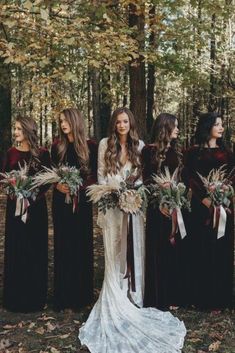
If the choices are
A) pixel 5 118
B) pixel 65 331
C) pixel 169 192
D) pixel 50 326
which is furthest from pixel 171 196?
pixel 5 118

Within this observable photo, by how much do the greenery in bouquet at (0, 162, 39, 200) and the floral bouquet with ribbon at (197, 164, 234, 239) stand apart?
207 centimetres

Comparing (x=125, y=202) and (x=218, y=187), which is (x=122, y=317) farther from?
(x=218, y=187)

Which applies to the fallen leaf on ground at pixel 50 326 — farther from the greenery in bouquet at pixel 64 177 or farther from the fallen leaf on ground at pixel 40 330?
the greenery in bouquet at pixel 64 177

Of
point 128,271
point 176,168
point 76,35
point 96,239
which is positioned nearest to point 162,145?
point 176,168

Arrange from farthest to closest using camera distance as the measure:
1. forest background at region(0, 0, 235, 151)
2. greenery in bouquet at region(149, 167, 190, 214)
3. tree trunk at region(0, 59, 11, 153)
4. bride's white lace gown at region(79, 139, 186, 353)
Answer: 1. tree trunk at region(0, 59, 11, 153)
2. forest background at region(0, 0, 235, 151)
3. greenery in bouquet at region(149, 167, 190, 214)
4. bride's white lace gown at region(79, 139, 186, 353)

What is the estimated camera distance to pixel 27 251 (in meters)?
5.98

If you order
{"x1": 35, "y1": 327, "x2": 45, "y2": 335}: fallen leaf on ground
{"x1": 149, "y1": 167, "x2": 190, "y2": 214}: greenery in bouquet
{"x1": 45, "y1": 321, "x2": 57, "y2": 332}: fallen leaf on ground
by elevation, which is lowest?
{"x1": 35, "y1": 327, "x2": 45, "y2": 335}: fallen leaf on ground

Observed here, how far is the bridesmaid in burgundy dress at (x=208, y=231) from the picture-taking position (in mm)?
5859

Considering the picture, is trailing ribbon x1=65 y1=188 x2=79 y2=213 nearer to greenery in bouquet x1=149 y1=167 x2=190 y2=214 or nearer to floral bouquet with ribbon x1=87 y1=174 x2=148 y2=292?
floral bouquet with ribbon x1=87 y1=174 x2=148 y2=292

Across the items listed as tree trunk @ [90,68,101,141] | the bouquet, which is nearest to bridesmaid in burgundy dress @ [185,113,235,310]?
the bouquet

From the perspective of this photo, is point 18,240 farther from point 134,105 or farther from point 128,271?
point 134,105

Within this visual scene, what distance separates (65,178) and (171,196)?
1254mm

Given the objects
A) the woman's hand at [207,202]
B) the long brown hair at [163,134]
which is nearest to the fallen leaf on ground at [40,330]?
the long brown hair at [163,134]

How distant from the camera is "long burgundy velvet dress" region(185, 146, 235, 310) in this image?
Result: 5.88 meters
